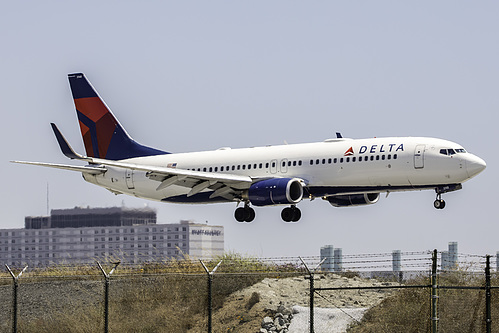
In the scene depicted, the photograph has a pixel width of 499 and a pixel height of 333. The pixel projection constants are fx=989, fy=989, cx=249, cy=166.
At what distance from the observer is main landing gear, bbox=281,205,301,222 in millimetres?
54344

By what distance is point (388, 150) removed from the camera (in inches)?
1893

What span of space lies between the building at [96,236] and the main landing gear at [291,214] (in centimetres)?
7633

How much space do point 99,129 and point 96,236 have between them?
78.5 metres

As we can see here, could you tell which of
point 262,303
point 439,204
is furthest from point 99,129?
point 262,303

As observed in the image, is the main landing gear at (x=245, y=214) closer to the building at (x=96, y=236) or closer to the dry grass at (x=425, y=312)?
the dry grass at (x=425, y=312)

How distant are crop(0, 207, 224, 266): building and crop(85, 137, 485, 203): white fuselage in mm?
73263

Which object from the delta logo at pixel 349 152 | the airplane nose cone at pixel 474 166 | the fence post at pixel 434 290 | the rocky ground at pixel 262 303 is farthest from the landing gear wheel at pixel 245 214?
the fence post at pixel 434 290

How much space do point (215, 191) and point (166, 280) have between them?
774 inches

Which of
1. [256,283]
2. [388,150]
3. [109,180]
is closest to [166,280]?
[256,283]

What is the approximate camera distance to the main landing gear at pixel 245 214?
55.9 metres

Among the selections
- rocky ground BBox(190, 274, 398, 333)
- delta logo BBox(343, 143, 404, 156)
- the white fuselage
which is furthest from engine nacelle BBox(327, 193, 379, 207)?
rocky ground BBox(190, 274, 398, 333)

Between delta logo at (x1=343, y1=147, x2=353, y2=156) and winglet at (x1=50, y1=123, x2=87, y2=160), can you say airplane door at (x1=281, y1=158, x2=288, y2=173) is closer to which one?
delta logo at (x1=343, y1=147, x2=353, y2=156)

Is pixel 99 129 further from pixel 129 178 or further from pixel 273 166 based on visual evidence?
pixel 273 166

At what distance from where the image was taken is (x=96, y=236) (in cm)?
13962
